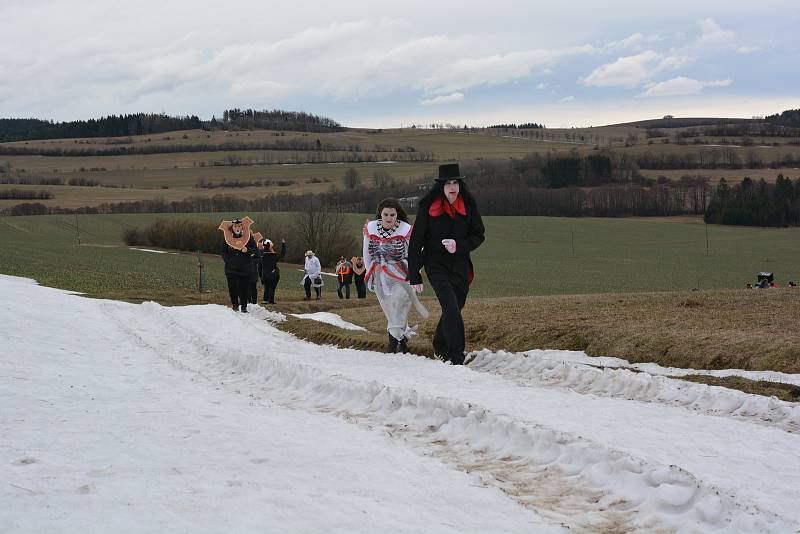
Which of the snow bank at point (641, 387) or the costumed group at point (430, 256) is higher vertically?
the costumed group at point (430, 256)

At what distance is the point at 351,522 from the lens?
15.6 feet

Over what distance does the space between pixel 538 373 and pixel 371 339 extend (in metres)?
5.20

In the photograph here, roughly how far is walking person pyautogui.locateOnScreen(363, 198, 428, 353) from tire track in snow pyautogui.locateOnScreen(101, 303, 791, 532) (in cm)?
336

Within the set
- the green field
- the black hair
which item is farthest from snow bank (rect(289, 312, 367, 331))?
the green field

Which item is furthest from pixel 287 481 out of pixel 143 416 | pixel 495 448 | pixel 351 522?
pixel 143 416

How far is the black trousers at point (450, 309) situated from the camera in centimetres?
1177

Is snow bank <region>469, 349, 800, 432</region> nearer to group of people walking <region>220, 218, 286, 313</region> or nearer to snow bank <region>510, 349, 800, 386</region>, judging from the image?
snow bank <region>510, 349, 800, 386</region>

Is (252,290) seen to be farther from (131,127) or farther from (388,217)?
(131,127)

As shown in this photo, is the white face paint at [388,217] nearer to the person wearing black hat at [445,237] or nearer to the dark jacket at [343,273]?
the person wearing black hat at [445,237]

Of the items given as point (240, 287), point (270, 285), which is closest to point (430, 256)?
point (240, 287)

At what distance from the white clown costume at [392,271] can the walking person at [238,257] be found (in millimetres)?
8772

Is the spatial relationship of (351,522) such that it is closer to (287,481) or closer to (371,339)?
(287,481)

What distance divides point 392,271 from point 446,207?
196 cm

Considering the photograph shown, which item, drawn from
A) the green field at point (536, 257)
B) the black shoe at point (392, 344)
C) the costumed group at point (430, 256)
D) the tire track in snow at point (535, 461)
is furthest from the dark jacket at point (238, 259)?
the tire track in snow at point (535, 461)
